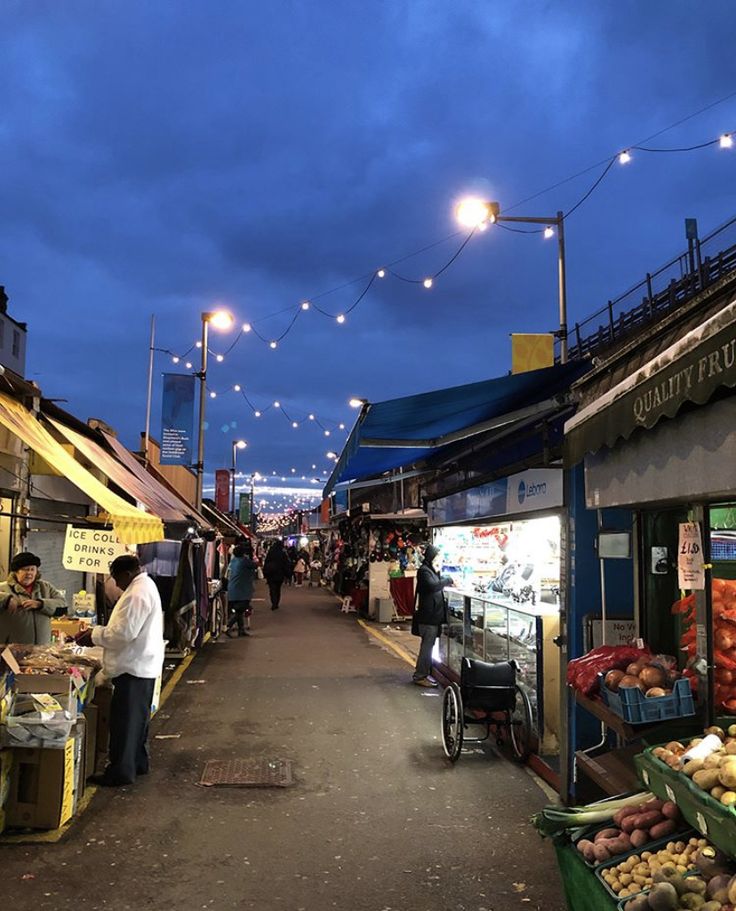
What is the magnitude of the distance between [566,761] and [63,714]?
4.00 m

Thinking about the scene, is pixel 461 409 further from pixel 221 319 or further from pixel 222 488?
pixel 222 488

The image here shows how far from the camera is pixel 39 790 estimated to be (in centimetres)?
539

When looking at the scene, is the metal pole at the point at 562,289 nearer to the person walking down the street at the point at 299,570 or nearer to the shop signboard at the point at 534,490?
the shop signboard at the point at 534,490

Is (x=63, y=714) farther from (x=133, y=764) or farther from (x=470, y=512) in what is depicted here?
(x=470, y=512)

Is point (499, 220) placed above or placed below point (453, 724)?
above

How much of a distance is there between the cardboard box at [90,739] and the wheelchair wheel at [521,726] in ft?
13.3

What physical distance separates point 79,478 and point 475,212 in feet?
20.6

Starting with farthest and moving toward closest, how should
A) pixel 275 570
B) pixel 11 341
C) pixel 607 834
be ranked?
pixel 11 341 < pixel 275 570 < pixel 607 834

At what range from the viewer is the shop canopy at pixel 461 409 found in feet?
22.9

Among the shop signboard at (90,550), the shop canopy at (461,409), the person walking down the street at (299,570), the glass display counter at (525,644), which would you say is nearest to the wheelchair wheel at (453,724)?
the glass display counter at (525,644)

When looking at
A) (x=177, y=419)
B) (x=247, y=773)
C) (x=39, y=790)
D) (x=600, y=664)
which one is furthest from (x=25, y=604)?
(x=177, y=419)

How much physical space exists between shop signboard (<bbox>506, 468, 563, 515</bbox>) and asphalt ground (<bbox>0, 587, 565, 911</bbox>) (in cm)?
265

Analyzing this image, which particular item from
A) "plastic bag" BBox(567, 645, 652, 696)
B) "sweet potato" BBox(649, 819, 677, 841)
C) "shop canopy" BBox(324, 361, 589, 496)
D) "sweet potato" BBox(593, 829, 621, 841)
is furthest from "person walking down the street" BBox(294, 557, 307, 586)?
"sweet potato" BBox(649, 819, 677, 841)

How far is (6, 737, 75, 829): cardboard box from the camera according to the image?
5367 mm
